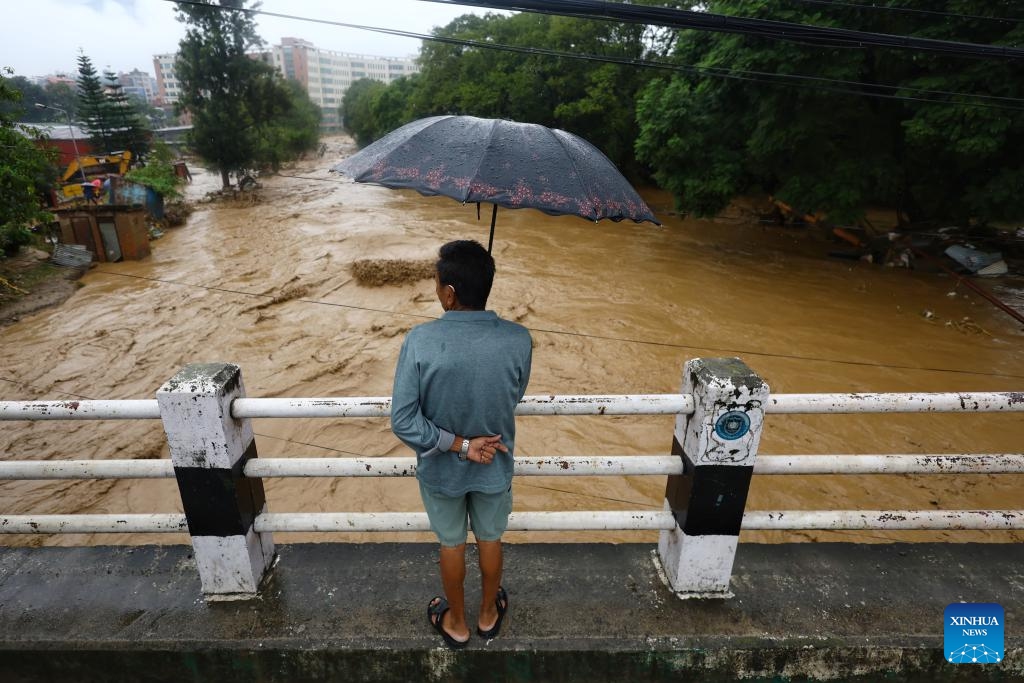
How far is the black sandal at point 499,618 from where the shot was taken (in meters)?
2.01

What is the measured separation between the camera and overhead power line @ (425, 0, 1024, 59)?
11.6 feet

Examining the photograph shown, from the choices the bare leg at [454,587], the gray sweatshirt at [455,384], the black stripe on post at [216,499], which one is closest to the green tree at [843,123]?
the gray sweatshirt at [455,384]

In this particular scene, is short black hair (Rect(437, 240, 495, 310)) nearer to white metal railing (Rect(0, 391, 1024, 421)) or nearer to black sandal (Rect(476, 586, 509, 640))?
white metal railing (Rect(0, 391, 1024, 421))

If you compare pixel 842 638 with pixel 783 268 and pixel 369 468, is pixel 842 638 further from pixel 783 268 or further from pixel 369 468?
pixel 783 268

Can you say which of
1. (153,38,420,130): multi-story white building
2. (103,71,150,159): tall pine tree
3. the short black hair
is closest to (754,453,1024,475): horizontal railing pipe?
the short black hair

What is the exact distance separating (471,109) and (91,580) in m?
24.9

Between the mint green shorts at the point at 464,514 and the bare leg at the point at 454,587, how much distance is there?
0.11 feet

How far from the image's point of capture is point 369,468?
205cm

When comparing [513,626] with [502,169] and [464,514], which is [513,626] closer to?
[464,514]

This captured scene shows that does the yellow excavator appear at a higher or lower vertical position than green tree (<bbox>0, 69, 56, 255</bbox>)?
lower

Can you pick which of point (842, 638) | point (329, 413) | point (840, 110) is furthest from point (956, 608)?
point (840, 110)

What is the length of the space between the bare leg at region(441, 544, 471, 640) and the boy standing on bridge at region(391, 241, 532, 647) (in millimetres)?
15

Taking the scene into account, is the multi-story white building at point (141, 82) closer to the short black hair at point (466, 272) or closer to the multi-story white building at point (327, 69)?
the multi-story white building at point (327, 69)

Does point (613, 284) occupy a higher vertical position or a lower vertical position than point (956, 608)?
lower
